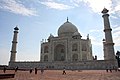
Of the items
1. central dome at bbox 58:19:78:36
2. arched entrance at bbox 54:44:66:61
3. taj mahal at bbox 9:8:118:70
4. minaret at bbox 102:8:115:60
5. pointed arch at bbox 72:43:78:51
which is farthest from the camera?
central dome at bbox 58:19:78:36

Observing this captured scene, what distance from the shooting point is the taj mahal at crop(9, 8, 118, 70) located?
3397 cm

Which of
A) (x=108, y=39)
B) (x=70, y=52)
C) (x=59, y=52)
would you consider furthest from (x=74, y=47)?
(x=108, y=39)

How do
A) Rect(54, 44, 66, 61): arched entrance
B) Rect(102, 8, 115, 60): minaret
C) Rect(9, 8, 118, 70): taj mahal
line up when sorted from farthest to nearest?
Rect(54, 44, 66, 61): arched entrance
Rect(9, 8, 118, 70): taj mahal
Rect(102, 8, 115, 60): minaret

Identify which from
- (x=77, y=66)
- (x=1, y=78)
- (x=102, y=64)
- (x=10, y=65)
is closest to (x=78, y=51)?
(x=77, y=66)

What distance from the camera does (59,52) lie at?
4572cm

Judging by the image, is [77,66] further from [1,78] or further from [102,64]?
[1,78]

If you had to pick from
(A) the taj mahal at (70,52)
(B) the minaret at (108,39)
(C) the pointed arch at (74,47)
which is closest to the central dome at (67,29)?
(A) the taj mahal at (70,52)

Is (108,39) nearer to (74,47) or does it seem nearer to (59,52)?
(74,47)

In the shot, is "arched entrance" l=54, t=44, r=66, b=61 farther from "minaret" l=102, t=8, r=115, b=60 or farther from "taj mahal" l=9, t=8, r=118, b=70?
"minaret" l=102, t=8, r=115, b=60

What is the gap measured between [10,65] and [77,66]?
1908 cm

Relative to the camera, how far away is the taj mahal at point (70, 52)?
34.0 m

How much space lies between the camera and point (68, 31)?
47938 mm

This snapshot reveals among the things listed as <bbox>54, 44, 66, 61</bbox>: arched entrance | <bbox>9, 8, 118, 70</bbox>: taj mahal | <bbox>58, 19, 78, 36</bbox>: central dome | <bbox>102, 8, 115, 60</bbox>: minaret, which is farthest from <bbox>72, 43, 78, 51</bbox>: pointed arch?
<bbox>102, 8, 115, 60</bbox>: minaret

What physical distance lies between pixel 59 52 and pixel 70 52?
506 centimetres
